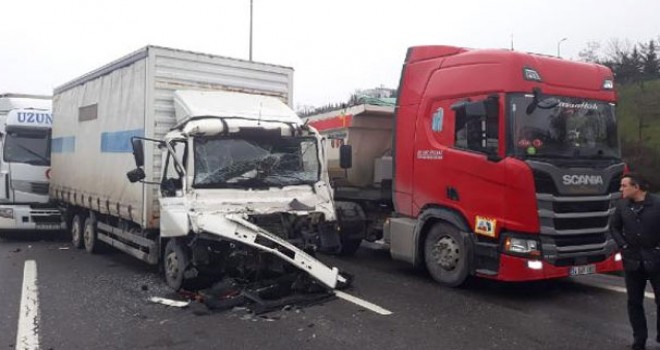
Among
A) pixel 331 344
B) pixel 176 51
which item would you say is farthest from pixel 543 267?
pixel 176 51

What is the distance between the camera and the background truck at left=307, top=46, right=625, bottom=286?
6953 millimetres

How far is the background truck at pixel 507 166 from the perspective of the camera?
6953 mm

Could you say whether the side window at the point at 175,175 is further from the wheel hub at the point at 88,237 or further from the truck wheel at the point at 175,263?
the wheel hub at the point at 88,237

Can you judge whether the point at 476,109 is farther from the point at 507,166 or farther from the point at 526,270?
the point at 526,270

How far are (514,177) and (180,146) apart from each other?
158 inches

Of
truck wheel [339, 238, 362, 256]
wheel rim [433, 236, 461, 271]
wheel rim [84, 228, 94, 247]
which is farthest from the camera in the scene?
wheel rim [84, 228, 94, 247]

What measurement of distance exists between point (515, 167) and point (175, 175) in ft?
13.4

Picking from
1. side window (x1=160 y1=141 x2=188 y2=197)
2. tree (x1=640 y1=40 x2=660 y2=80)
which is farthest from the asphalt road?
tree (x1=640 y1=40 x2=660 y2=80)

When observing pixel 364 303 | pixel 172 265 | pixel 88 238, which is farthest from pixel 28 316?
pixel 88 238

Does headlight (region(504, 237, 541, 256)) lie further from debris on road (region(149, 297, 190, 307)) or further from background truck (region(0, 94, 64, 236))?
background truck (region(0, 94, 64, 236))

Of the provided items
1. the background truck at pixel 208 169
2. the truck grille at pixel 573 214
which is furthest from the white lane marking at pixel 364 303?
the truck grille at pixel 573 214

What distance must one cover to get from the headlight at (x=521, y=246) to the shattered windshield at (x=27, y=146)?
10.8m

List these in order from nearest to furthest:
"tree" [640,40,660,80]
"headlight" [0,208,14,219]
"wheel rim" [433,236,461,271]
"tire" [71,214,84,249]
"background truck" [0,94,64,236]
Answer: "wheel rim" [433,236,461,271]
"tire" [71,214,84,249]
"headlight" [0,208,14,219]
"background truck" [0,94,64,236]
"tree" [640,40,660,80]

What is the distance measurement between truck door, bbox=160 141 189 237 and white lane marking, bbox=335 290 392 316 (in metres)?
2.05
